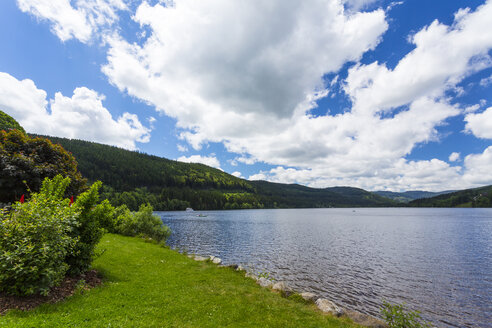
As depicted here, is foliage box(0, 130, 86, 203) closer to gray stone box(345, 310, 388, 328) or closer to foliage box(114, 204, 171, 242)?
foliage box(114, 204, 171, 242)

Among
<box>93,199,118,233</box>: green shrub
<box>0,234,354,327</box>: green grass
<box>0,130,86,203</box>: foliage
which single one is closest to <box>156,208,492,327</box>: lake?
<box>0,234,354,327</box>: green grass

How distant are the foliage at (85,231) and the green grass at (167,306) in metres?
1.17

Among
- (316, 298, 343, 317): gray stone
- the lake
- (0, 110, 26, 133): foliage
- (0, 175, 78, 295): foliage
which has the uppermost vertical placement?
(0, 110, 26, 133): foliage

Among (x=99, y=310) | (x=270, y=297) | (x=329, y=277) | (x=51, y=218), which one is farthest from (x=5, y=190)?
(x=329, y=277)

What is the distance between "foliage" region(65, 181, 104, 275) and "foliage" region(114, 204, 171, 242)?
30180 millimetres

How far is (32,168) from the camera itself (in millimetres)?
25375

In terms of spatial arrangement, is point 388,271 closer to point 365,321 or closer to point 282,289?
point 365,321

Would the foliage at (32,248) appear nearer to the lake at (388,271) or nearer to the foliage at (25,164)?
the foliage at (25,164)

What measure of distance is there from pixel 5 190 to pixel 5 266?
23.9 meters

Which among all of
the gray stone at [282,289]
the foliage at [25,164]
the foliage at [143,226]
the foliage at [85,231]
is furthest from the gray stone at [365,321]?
the foliage at [143,226]

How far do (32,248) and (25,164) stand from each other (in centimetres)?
2229

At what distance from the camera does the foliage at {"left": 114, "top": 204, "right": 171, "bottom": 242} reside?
137ft

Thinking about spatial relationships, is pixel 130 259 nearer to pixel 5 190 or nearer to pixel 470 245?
pixel 5 190

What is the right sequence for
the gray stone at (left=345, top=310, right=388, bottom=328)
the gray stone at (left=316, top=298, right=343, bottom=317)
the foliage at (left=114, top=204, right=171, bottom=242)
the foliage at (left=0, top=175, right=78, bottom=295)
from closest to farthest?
the foliage at (left=0, top=175, right=78, bottom=295) → the gray stone at (left=345, top=310, right=388, bottom=328) → the gray stone at (left=316, top=298, right=343, bottom=317) → the foliage at (left=114, top=204, right=171, bottom=242)
